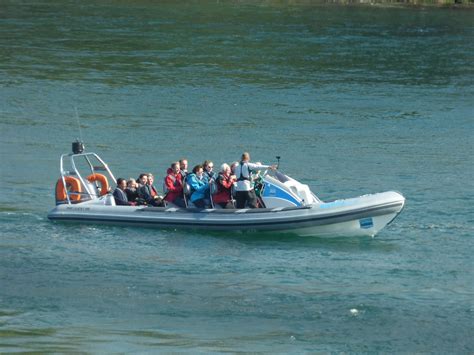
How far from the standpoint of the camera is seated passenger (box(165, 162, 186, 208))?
20.8 metres

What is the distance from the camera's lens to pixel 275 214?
19.7m

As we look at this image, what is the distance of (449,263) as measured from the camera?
18625 mm

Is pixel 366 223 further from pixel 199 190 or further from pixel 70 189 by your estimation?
pixel 70 189

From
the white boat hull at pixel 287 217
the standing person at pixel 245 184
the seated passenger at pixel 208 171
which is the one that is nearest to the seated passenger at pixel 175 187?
the white boat hull at pixel 287 217

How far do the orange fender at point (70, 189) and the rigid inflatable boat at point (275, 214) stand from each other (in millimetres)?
225

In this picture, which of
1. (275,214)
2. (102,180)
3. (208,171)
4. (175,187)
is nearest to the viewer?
(275,214)

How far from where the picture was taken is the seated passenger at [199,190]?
2042 cm

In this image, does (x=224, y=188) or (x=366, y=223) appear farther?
(x=224, y=188)

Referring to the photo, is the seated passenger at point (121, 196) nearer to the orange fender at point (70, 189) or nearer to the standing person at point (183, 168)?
the orange fender at point (70, 189)

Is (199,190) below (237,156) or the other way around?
the other way around

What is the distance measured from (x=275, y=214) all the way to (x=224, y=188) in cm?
129

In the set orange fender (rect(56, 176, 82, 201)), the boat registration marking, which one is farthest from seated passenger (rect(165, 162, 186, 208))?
the boat registration marking

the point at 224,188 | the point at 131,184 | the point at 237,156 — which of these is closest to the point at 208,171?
the point at 224,188

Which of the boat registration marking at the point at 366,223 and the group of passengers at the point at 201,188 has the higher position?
the group of passengers at the point at 201,188
